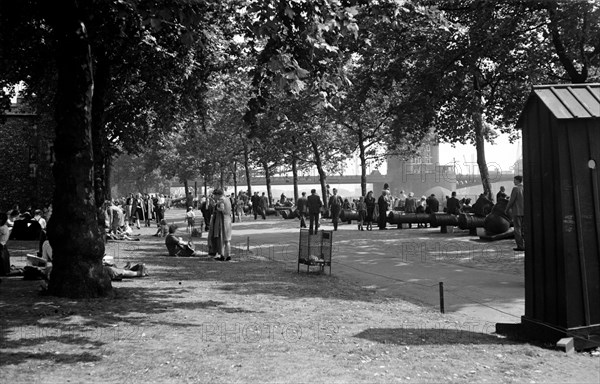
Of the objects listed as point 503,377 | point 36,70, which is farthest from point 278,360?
point 36,70

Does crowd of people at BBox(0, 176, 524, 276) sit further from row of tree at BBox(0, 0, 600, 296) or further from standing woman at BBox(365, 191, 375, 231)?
row of tree at BBox(0, 0, 600, 296)

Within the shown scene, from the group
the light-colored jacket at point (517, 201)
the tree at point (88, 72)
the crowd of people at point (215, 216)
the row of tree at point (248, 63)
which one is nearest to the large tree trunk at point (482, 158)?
the row of tree at point (248, 63)

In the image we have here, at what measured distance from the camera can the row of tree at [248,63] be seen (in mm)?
8500

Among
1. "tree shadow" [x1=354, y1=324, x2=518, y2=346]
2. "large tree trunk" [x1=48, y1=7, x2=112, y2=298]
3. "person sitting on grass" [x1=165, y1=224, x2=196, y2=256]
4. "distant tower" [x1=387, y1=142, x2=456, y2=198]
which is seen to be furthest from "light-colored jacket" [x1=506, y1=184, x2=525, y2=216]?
"distant tower" [x1=387, y1=142, x2=456, y2=198]

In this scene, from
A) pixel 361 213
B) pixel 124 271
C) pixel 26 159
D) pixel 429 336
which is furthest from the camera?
pixel 26 159

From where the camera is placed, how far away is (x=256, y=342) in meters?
6.53

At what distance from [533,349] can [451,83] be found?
14024 mm

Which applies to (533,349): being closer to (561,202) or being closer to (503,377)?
(503,377)

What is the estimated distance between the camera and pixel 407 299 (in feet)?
31.7

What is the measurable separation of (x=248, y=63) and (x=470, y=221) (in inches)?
443

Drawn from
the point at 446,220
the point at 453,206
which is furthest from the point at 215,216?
the point at 453,206

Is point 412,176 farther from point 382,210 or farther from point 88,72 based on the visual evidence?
point 88,72

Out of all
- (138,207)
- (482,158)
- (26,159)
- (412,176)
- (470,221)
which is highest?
(412,176)

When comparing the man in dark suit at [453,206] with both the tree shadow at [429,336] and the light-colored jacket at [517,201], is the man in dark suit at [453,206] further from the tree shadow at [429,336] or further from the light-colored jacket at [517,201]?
the tree shadow at [429,336]
